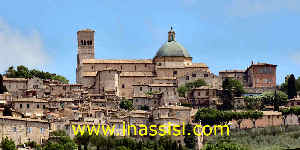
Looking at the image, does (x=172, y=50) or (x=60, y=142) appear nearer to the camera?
(x=60, y=142)

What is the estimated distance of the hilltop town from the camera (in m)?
67.4

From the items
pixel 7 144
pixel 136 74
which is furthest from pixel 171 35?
pixel 7 144

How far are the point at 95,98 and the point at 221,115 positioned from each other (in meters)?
14.6

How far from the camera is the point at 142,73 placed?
87.9 metres

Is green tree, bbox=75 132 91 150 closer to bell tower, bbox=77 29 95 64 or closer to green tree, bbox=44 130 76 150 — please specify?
green tree, bbox=44 130 76 150

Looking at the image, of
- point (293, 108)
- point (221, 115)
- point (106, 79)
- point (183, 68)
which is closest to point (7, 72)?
point (106, 79)

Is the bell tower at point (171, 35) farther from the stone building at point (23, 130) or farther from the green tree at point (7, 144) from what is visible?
the green tree at point (7, 144)

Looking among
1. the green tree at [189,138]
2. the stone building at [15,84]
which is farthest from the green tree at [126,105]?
the green tree at [189,138]

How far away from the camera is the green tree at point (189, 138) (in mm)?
66375

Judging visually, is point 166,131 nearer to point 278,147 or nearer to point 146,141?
point 146,141

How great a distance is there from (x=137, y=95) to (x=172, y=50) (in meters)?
12.9

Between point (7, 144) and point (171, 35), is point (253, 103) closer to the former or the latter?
point (171, 35)

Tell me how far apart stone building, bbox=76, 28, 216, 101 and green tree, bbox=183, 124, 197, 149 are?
12.3 metres

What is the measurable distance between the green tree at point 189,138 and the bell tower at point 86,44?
30.0m
